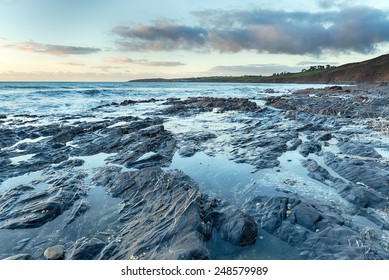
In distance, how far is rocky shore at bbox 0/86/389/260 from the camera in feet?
19.5

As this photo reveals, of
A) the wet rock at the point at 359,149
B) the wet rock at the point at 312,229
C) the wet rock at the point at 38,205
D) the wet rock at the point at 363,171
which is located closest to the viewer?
the wet rock at the point at 312,229

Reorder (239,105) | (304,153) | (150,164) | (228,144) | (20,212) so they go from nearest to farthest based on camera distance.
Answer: (20,212)
(150,164)
(304,153)
(228,144)
(239,105)

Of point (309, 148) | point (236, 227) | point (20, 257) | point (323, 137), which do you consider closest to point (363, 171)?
point (309, 148)

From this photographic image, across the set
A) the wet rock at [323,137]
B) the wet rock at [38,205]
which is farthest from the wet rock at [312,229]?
the wet rock at [323,137]

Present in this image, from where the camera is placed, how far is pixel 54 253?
572cm

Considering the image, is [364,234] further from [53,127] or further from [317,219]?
[53,127]

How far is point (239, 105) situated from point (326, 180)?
25687 mm

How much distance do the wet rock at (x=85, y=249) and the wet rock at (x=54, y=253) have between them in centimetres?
13

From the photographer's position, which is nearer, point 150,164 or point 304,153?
point 150,164

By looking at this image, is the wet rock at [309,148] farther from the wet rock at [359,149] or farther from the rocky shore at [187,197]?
the wet rock at [359,149]

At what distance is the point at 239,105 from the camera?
1358 inches

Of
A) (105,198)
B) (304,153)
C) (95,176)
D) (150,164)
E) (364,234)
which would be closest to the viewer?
(364,234)

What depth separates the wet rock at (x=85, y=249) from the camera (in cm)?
566
